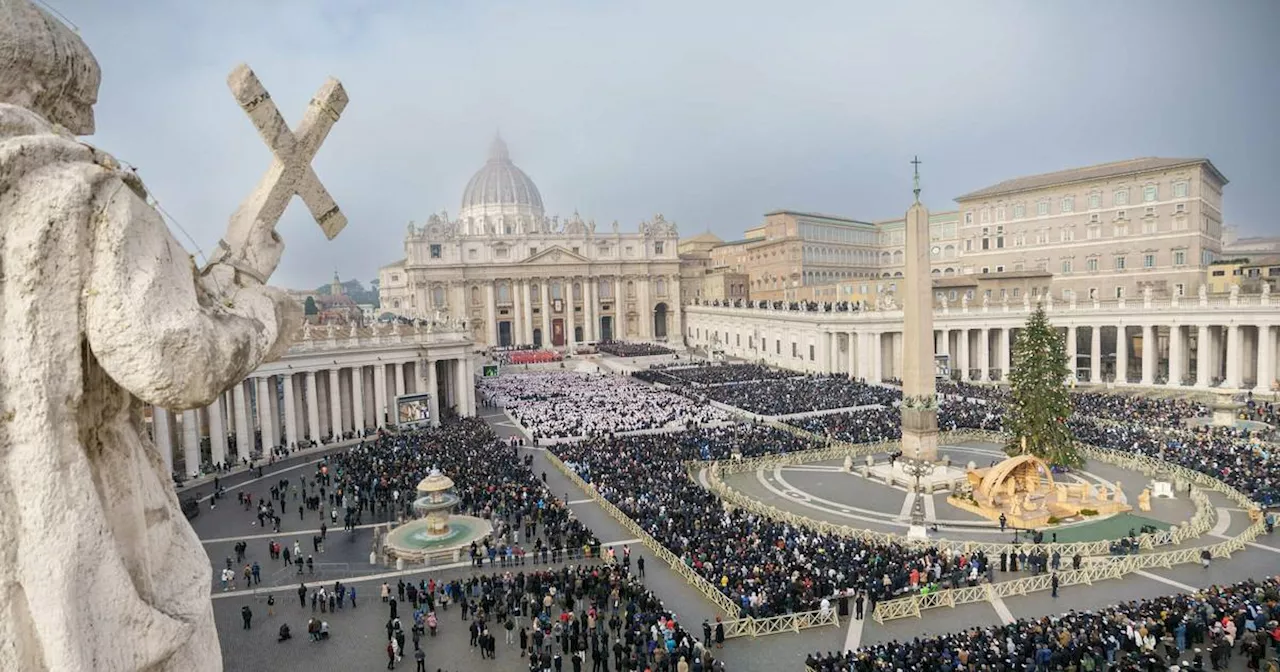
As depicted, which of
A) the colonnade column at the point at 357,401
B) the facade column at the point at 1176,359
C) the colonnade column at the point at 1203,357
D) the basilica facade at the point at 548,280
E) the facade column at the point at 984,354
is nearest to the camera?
the colonnade column at the point at 357,401

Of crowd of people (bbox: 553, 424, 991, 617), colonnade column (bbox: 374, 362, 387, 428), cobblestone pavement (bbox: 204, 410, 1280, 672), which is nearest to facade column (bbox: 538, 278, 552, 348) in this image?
colonnade column (bbox: 374, 362, 387, 428)

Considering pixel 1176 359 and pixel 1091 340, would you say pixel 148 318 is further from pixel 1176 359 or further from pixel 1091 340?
pixel 1091 340

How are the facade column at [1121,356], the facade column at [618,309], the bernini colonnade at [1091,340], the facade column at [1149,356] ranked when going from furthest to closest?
the facade column at [618,309], the facade column at [1121,356], the facade column at [1149,356], the bernini colonnade at [1091,340]

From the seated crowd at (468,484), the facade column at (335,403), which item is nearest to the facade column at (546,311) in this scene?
the facade column at (335,403)

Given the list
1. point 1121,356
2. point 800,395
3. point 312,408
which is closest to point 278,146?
point 312,408

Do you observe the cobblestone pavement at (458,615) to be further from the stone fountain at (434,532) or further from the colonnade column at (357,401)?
the colonnade column at (357,401)

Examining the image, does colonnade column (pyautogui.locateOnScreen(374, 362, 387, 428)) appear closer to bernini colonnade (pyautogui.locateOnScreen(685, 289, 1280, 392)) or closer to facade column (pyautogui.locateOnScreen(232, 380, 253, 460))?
facade column (pyautogui.locateOnScreen(232, 380, 253, 460))

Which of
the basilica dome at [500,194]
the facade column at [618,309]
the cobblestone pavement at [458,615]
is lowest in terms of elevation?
the cobblestone pavement at [458,615]
